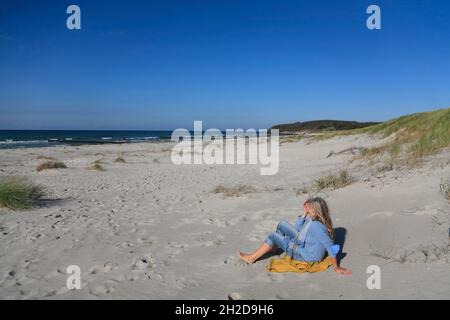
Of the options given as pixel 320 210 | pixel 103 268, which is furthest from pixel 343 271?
pixel 103 268

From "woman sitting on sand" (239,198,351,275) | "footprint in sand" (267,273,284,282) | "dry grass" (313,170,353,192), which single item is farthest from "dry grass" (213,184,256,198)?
"footprint in sand" (267,273,284,282)

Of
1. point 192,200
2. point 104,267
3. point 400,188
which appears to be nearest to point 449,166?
point 400,188

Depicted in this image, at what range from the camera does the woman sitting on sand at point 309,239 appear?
4.62 m

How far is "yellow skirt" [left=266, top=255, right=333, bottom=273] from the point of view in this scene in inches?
181

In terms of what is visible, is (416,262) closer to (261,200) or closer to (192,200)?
(261,200)

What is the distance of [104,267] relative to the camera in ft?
16.3

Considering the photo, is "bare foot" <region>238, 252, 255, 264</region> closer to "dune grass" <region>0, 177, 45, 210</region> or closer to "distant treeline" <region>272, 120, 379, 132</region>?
"dune grass" <region>0, 177, 45, 210</region>

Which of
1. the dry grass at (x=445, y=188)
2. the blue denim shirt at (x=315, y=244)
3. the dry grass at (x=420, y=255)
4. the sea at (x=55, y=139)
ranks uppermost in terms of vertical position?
the sea at (x=55, y=139)

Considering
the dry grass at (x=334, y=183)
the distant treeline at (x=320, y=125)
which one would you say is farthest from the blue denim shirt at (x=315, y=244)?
the distant treeline at (x=320, y=125)

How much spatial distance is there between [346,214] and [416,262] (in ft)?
6.74

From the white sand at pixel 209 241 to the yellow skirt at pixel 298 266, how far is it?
3.6 inches

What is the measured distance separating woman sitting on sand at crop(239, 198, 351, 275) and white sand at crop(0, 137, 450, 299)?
0.66 feet

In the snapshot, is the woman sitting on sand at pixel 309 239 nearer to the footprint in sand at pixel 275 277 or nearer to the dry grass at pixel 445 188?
the footprint in sand at pixel 275 277
